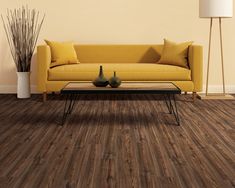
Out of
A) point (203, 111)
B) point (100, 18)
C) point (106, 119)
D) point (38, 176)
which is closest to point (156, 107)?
point (203, 111)

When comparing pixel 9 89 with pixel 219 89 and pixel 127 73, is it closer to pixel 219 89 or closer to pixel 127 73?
pixel 127 73

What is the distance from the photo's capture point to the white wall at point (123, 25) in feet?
19.4

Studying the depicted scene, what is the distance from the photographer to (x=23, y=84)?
5531mm

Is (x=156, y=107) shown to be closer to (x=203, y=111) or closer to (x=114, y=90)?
(x=203, y=111)

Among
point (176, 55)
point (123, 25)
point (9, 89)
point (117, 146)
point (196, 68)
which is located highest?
point (123, 25)

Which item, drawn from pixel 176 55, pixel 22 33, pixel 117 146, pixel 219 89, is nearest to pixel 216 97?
pixel 219 89

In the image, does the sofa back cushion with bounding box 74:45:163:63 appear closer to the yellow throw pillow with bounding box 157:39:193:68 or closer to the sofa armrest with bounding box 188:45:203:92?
the yellow throw pillow with bounding box 157:39:193:68

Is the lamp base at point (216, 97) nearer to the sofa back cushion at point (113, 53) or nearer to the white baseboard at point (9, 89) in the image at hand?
the sofa back cushion at point (113, 53)

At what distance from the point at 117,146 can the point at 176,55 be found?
2.58 meters

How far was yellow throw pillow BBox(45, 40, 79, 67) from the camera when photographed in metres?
5.37

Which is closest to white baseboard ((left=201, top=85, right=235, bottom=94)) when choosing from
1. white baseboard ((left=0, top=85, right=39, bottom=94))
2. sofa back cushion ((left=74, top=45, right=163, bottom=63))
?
sofa back cushion ((left=74, top=45, right=163, bottom=63))

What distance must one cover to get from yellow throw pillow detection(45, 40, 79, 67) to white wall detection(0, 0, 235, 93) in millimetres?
572

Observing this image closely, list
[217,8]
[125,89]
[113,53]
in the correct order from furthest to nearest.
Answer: [113,53] < [217,8] < [125,89]

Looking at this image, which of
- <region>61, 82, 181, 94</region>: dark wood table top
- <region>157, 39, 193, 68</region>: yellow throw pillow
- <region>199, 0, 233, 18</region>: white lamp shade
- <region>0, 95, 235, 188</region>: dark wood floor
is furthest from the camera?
<region>157, 39, 193, 68</region>: yellow throw pillow
